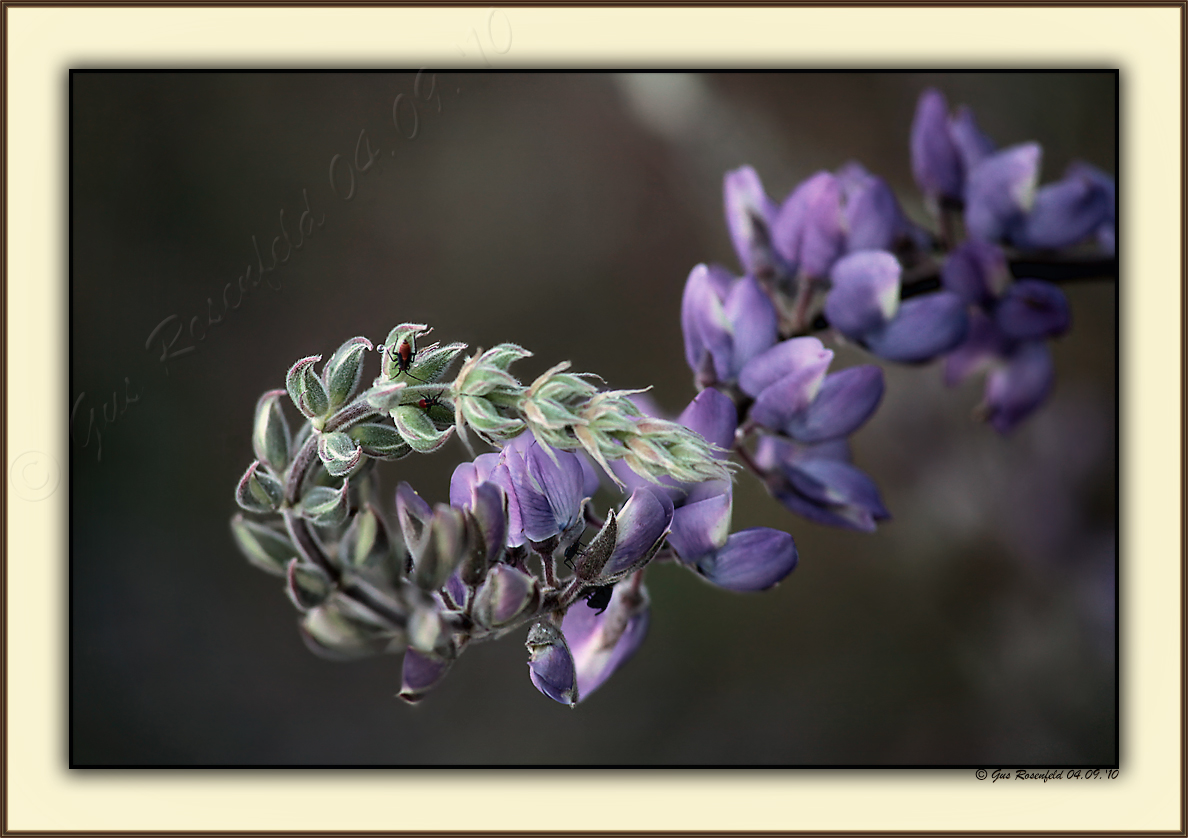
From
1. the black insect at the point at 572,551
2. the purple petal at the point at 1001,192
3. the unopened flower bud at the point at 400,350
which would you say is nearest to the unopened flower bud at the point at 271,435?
the unopened flower bud at the point at 400,350

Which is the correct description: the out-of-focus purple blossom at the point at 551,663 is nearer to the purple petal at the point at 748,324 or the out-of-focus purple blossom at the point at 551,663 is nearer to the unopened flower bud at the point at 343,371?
the unopened flower bud at the point at 343,371

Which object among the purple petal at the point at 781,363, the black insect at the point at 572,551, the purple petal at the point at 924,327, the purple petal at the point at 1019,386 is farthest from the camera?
the purple petal at the point at 1019,386

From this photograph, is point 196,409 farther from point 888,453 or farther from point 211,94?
point 888,453

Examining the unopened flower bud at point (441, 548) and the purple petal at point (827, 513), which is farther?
the purple petal at point (827, 513)

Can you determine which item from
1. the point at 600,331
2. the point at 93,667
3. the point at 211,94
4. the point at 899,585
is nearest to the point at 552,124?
the point at 600,331

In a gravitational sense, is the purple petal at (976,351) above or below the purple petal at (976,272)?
below

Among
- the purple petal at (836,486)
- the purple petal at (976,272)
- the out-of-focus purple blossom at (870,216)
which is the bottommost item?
the purple petal at (836,486)

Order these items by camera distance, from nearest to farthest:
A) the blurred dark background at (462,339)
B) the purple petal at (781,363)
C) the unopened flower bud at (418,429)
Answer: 1. the unopened flower bud at (418,429)
2. the purple petal at (781,363)
3. the blurred dark background at (462,339)

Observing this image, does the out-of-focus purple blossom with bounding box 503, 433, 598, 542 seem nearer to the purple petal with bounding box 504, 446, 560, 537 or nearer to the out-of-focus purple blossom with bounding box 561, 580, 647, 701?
the purple petal with bounding box 504, 446, 560, 537
